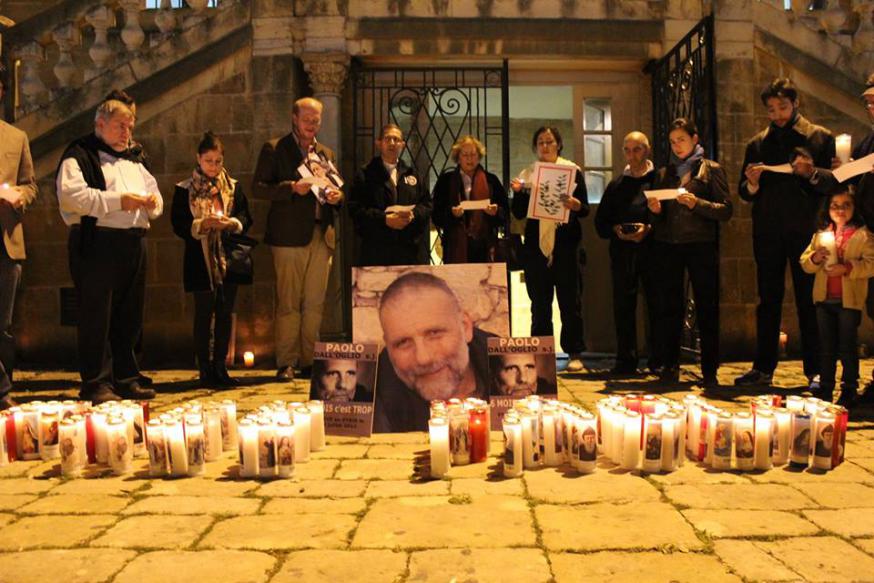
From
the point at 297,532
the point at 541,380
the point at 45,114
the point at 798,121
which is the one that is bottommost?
the point at 297,532

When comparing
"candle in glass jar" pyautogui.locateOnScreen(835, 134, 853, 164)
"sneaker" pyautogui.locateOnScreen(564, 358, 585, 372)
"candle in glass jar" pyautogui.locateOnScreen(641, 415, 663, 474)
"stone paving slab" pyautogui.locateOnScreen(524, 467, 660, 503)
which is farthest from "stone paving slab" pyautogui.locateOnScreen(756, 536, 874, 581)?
"sneaker" pyautogui.locateOnScreen(564, 358, 585, 372)

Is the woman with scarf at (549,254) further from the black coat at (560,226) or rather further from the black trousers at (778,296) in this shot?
the black trousers at (778,296)

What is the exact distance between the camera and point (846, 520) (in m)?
2.92

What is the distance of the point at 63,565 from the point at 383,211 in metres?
3.96

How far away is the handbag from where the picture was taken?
→ 611cm

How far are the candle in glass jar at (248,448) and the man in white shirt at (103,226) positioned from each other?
6.48 feet

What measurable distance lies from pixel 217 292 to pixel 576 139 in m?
4.00

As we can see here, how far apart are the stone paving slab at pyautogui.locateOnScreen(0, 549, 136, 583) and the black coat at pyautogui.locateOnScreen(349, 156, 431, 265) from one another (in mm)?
3784

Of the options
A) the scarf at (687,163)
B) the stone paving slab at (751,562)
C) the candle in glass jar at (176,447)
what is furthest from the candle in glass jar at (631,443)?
the scarf at (687,163)

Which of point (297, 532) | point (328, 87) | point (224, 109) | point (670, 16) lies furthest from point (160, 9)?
point (297, 532)

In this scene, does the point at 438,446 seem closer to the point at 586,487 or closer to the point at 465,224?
the point at 586,487

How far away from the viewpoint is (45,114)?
7.29 meters

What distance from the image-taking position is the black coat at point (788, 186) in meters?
5.58

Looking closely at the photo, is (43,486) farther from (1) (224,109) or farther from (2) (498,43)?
(2) (498,43)
